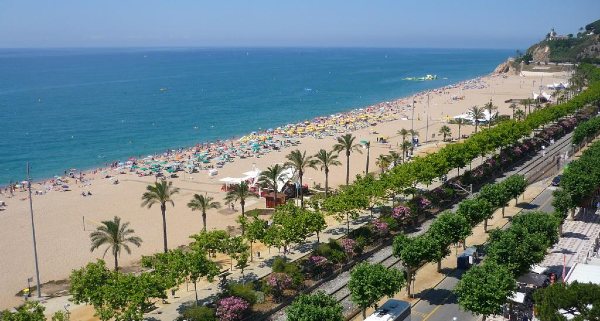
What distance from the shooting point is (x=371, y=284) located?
25828 mm

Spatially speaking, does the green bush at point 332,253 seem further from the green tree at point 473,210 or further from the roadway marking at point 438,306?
the green tree at point 473,210

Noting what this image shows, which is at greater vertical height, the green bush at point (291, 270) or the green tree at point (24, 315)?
the green tree at point (24, 315)

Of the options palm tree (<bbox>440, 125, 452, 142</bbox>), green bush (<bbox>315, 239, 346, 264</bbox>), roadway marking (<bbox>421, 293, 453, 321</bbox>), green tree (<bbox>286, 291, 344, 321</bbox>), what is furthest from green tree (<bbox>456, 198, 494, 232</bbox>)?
palm tree (<bbox>440, 125, 452, 142</bbox>)

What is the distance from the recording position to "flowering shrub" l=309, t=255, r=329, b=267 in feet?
108

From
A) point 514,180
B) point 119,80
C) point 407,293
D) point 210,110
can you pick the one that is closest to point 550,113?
point 514,180

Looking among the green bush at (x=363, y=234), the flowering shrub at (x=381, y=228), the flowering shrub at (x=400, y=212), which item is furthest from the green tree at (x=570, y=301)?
the flowering shrub at (x=400, y=212)

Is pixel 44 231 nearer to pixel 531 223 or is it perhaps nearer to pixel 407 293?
pixel 407 293

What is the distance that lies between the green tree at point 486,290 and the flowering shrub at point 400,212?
14.6m

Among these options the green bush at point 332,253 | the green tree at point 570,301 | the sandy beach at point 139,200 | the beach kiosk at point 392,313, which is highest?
the green tree at point 570,301

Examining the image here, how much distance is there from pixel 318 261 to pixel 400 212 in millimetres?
9802

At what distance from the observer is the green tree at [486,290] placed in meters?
24.2

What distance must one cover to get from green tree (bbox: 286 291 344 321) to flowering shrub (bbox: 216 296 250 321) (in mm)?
4617

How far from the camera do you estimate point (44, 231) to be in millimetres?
48562

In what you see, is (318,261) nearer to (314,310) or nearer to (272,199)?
(314,310)
